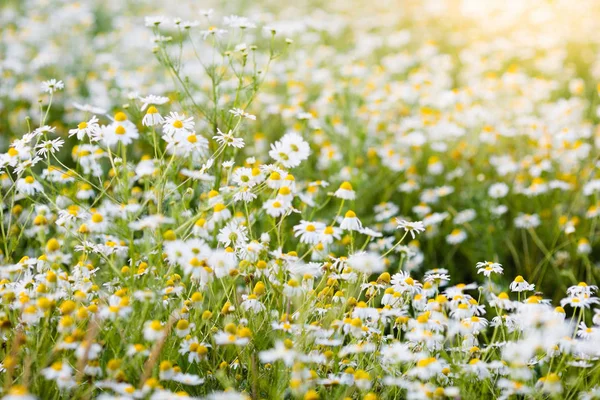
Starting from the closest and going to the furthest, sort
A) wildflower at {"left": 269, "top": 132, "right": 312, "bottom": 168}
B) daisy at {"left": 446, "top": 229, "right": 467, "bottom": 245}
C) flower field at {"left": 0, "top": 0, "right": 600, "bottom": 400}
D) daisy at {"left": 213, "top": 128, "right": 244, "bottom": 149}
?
flower field at {"left": 0, "top": 0, "right": 600, "bottom": 400}, wildflower at {"left": 269, "top": 132, "right": 312, "bottom": 168}, daisy at {"left": 213, "top": 128, "right": 244, "bottom": 149}, daisy at {"left": 446, "top": 229, "right": 467, "bottom": 245}

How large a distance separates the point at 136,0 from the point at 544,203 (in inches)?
241

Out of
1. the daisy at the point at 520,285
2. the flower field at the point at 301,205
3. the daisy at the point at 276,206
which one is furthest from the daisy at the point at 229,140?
the daisy at the point at 520,285

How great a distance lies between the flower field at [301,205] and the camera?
84.2 inches

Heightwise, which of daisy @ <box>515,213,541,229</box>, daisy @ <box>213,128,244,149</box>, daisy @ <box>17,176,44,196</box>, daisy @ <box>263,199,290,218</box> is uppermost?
daisy @ <box>213,128,244,149</box>

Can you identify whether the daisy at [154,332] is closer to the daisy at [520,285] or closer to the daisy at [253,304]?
the daisy at [253,304]

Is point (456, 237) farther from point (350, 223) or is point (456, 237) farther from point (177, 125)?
point (177, 125)

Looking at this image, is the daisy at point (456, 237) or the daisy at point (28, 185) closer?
the daisy at point (28, 185)

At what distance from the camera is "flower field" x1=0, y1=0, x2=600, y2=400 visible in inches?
84.2

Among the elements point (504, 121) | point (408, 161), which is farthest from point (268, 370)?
point (504, 121)

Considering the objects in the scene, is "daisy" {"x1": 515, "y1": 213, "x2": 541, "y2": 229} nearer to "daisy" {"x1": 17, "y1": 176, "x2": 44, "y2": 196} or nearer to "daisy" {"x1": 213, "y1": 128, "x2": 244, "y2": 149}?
"daisy" {"x1": 213, "y1": 128, "x2": 244, "y2": 149}

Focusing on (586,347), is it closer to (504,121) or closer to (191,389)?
(191,389)

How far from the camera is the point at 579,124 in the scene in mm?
4957

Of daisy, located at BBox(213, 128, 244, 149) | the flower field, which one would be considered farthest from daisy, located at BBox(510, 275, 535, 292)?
daisy, located at BBox(213, 128, 244, 149)

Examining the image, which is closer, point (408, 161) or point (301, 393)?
point (301, 393)
